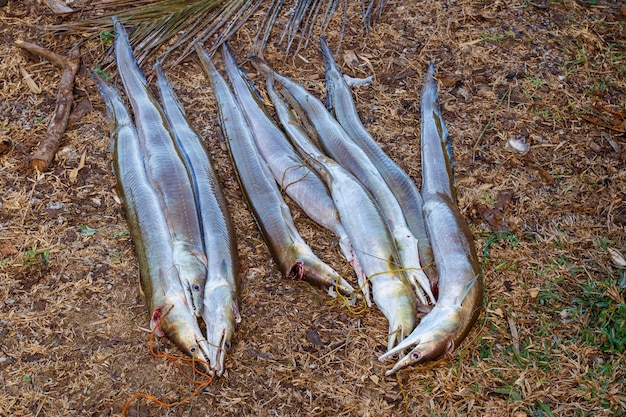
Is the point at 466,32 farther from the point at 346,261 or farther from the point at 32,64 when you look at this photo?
the point at 32,64

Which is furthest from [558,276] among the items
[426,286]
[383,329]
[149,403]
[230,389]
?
[149,403]

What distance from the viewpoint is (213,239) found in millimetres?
3646

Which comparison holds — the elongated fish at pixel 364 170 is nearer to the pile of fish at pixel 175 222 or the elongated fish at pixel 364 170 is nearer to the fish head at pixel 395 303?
the fish head at pixel 395 303

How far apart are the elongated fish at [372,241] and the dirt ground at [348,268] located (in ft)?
0.64

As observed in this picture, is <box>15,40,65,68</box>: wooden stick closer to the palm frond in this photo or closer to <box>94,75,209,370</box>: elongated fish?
the palm frond

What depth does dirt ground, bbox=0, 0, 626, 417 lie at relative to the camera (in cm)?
313

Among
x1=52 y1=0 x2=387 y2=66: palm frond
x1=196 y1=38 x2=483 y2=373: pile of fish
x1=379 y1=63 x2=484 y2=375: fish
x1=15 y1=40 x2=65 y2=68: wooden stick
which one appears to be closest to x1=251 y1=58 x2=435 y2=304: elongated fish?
x1=196 y1=38 x2=483 y2=373: pile of fish

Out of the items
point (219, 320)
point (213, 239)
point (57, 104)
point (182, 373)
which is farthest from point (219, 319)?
point (57, 104)

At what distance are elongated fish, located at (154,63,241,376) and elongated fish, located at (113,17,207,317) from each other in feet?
0.19

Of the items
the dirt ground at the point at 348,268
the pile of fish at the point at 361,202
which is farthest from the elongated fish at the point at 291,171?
the dirt ground at the point at 348,268

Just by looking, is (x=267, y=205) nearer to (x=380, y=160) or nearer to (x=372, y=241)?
(x=372, y=241)

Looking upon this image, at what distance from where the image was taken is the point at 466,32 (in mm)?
5527

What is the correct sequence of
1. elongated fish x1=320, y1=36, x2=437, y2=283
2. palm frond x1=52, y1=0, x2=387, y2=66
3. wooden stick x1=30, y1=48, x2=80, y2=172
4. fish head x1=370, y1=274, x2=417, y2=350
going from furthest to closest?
palm frond x1=52, y1=0, x2=387, y2=66, wooden stick x1=30, y1=48, x2=80, y2=172, elongated fish x1=320, y1=36, x2=437, y2=283, fish head x1=370, y1=274, x2=417, y2=350

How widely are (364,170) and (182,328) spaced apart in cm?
A: 161
